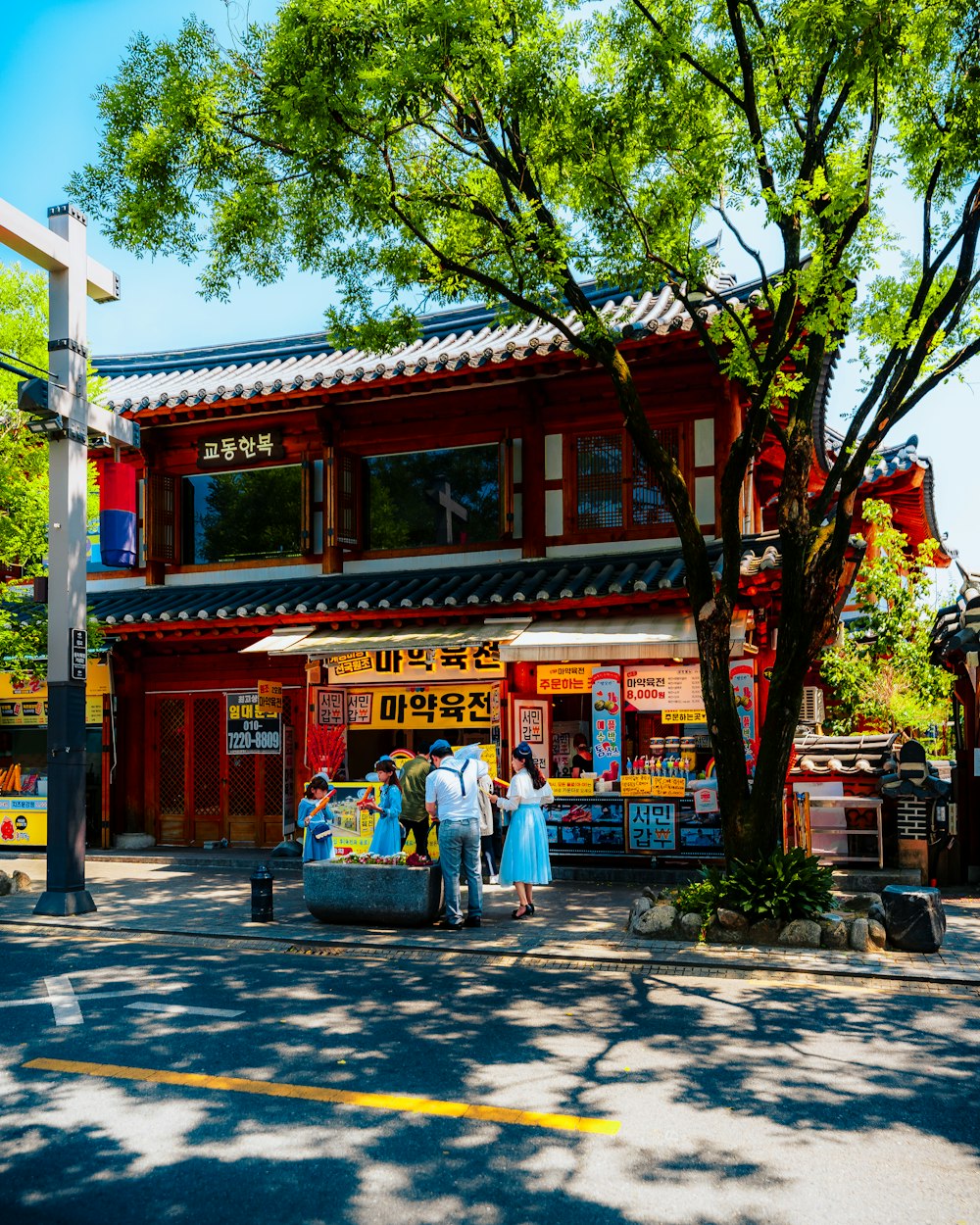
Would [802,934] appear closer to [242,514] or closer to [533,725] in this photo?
[533,725]

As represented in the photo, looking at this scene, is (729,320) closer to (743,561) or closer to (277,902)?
(743,561)

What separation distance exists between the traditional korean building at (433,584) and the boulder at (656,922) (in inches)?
162

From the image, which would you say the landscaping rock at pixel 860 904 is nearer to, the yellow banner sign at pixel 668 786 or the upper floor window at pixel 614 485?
the yellow banner sign at pixel 668 786

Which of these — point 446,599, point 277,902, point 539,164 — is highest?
point 539,164

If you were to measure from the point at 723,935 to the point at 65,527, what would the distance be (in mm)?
8770

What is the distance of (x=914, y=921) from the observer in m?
10.0

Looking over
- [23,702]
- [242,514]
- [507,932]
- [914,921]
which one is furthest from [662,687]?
[23,702]

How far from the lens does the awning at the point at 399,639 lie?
51.8ft

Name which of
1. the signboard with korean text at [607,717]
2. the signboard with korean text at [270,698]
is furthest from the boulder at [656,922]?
the signboard with korean text at [270,698]

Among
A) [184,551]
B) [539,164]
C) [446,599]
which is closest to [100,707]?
[184,551]

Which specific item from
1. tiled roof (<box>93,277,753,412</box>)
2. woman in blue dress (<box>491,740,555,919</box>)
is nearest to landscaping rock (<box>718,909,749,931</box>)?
woman in blue dress (<box>491,740,555,919</box>)

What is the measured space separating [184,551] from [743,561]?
10.8 meters

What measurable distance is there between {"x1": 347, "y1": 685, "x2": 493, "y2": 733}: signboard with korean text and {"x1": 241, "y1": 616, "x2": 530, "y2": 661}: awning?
76cm

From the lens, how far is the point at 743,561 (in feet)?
45.8
